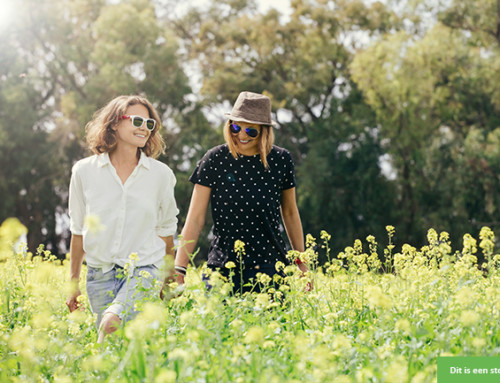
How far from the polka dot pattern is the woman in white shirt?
510mm

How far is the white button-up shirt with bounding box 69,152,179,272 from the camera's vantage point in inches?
153

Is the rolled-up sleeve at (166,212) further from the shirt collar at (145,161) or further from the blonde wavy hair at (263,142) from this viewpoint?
the blonde wavy hair at (263,142)

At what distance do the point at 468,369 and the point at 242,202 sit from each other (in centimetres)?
226

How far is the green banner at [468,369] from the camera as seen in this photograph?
8.88 feet

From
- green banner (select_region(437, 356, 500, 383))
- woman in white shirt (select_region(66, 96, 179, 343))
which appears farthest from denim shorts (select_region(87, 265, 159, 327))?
green banner (select_region(437, 356, 500, 383))

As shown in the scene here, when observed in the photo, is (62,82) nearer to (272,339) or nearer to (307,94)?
(307,94)

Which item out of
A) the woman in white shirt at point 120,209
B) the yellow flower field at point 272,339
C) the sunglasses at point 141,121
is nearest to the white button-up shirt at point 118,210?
Result: the woman in white shirt at point 120,209

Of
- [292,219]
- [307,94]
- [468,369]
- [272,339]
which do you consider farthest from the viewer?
[307,94]

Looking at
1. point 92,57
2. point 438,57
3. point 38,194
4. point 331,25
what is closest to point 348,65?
point 331,25

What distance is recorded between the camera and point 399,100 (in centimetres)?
2025

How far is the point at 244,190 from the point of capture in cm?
464

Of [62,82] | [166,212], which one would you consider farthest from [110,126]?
[62,82]

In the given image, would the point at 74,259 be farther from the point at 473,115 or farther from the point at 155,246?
the point at 473,115

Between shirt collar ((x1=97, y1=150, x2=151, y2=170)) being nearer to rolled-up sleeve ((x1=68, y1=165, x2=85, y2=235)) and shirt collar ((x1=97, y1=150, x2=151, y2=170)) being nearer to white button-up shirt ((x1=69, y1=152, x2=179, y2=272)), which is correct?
white button-up shirt ((x1=69, y1=152, x2=179, y2=272))
